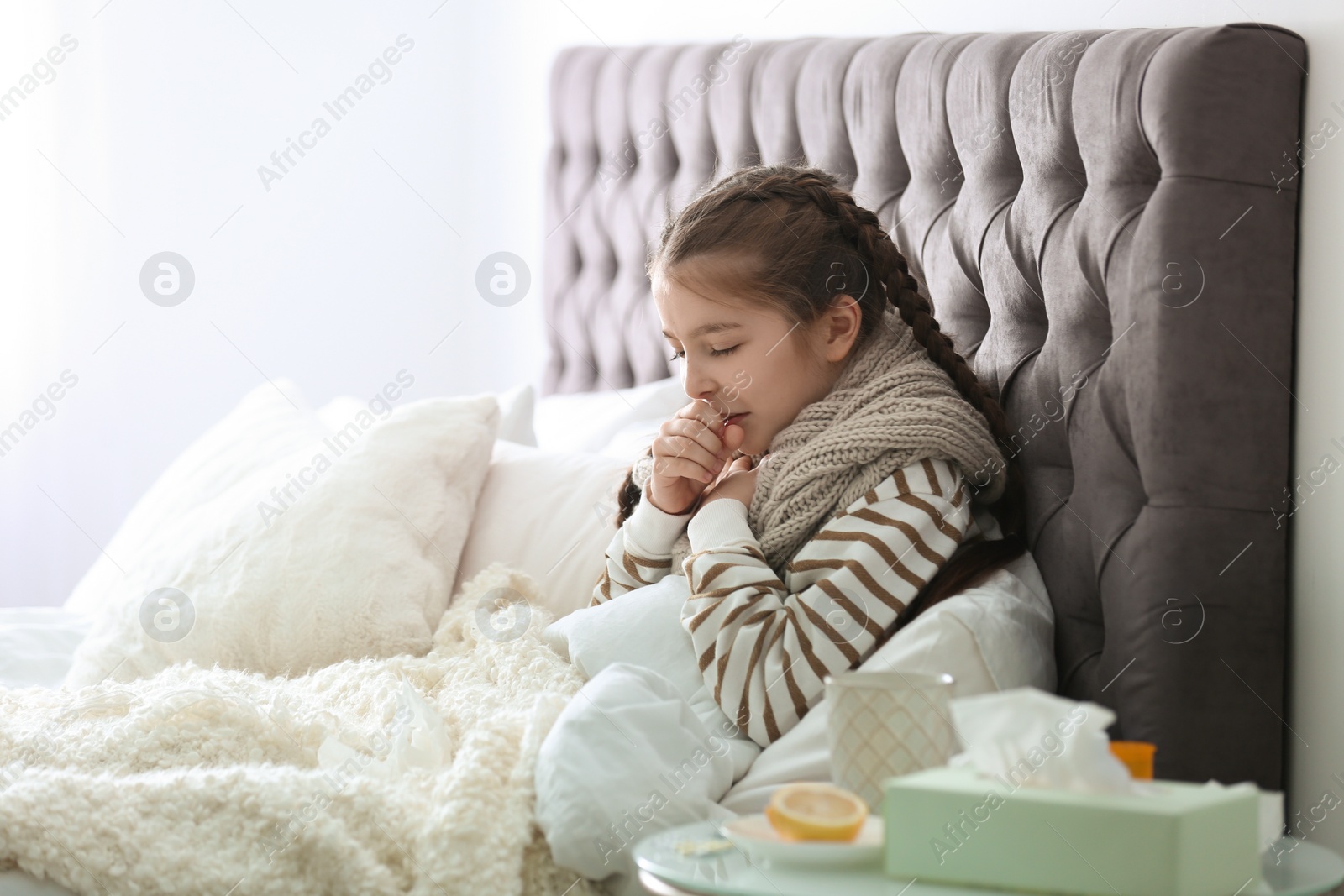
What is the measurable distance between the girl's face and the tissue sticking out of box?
1.85 feet

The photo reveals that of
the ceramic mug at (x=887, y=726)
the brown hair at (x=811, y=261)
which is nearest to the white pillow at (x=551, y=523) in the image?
the brown hair at (x=811, y=261)

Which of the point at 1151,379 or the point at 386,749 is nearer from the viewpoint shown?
the point at 1151,379

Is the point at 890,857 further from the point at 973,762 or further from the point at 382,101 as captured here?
the point at 382,101

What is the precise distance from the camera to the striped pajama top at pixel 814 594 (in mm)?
1049

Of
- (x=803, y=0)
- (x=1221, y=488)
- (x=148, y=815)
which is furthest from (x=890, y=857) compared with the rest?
(x=803, y=0)

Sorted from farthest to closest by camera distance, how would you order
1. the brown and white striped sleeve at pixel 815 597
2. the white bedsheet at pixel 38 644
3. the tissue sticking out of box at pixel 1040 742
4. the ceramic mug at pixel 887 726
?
1. the white bedsheet at pixel 38 644
2. the brown and white striped sleeve at pixel 815 597
3. the ceramic mug at pixel 887 726
4. the tissue sticking out of box at pixel 1040 742

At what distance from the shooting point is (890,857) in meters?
0.72

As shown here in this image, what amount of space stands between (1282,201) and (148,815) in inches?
41.0

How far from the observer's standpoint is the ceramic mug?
2.62ft

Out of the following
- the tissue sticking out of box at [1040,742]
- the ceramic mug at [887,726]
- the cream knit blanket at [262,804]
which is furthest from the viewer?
the cream knit blanket at [262,804]

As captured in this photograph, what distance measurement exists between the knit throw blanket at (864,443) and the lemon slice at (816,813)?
1.32ft

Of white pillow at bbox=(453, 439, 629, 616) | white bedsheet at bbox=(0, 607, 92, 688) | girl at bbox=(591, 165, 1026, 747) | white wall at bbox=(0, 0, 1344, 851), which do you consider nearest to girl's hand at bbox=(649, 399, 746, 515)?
girl at bbox=(591, 165, 1026, 747)

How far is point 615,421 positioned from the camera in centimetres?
192

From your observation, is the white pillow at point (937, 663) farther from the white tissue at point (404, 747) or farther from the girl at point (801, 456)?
the white tissue at point (404, 747)
